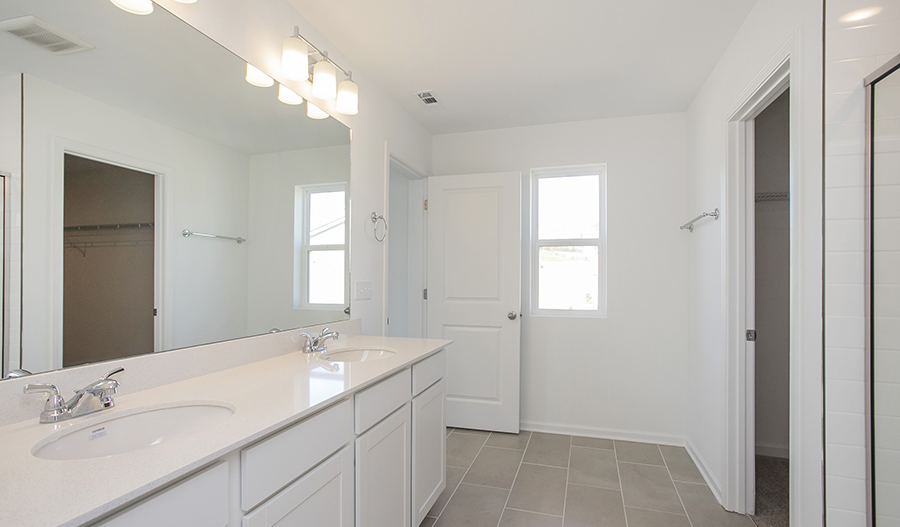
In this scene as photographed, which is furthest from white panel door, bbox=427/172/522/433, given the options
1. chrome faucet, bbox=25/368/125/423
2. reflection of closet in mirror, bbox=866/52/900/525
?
chrome faucet, bbox=25/368/125/423

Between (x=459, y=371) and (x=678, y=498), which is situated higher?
(x=459, y=371)

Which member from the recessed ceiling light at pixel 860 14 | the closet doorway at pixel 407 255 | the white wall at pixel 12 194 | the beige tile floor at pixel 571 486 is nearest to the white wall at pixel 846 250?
the recessed ceiling light at pixel 860 14

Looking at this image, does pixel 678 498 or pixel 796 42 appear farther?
pixel 678 498

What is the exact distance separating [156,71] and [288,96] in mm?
644

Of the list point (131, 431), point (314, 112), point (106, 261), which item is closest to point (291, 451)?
point (131, 431)

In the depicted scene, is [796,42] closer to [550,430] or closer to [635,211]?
[635,211]

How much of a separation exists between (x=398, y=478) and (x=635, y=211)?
8.39ft

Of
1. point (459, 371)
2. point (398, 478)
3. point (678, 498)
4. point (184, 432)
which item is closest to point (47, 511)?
point (184, 432)

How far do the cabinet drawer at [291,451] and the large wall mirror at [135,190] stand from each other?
0.58 metres

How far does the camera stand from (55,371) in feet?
3.53

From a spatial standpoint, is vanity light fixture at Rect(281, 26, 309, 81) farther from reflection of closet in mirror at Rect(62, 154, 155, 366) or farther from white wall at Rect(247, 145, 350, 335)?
reflection of closet in mirror at Rect(62, 154, 155, 366)

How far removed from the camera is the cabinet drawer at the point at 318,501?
102cm

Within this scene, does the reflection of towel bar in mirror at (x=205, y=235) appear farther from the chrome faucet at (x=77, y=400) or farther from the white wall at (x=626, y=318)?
the white wall at (x=626, y=318)

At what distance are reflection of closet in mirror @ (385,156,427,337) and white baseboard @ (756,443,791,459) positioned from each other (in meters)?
2.58
